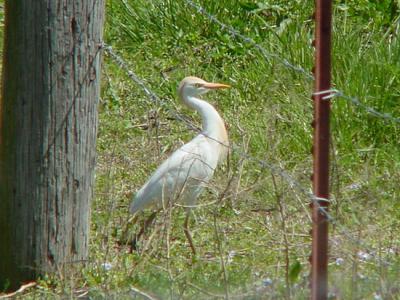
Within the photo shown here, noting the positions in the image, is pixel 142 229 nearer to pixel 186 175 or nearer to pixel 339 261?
pixel 186 175

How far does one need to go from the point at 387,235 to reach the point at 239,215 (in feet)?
3.48

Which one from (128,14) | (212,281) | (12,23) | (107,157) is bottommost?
(212,281)

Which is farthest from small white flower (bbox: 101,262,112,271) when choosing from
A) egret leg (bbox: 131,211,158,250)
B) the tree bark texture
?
egret leg (bbox: 131,211,158,250)

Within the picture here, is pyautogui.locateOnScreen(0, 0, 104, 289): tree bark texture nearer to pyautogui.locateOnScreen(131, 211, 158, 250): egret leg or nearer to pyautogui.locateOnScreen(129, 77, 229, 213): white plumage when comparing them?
pyautogui.locateOnScreen(131, 211, 158, 250): egret leg

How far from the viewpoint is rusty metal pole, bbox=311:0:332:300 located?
2.96 metres

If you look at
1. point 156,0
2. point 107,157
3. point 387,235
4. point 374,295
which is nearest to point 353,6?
point 156,0

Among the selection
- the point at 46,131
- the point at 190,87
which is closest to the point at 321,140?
the point at 46,131

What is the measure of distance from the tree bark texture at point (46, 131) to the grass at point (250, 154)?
0.63 ft

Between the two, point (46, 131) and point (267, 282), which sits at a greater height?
point (46, 131)

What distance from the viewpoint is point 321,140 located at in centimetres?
299

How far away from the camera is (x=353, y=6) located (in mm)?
8672

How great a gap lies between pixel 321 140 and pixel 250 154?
381 cm

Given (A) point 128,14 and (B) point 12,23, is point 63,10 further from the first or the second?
(A) point 128,14

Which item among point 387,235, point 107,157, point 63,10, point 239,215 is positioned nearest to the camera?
point 63,10
